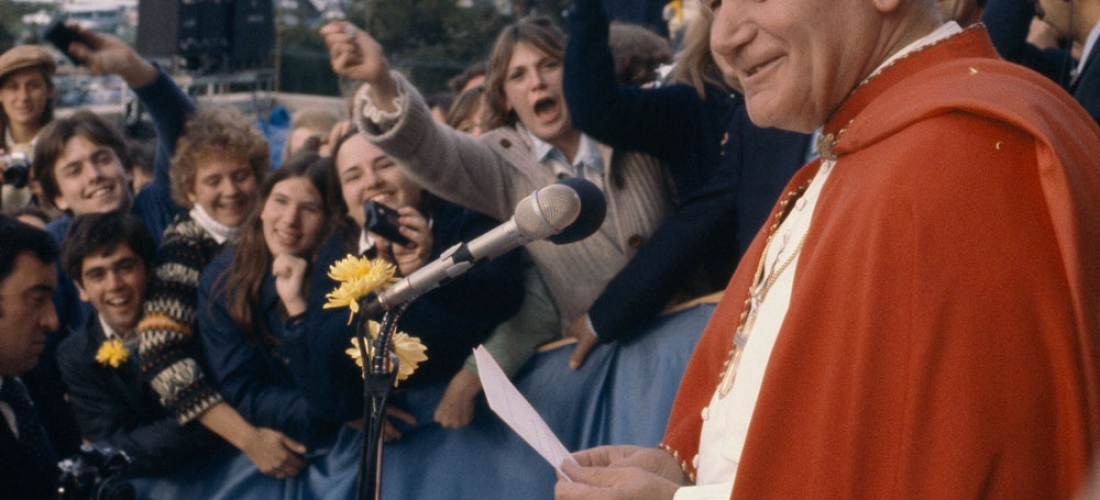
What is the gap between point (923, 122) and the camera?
1.72m

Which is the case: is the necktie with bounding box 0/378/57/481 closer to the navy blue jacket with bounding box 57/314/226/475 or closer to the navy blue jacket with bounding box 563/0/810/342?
the navy blue jacket with bounding box 57/314/226/475

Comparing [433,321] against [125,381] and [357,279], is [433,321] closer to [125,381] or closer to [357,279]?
[357,279]

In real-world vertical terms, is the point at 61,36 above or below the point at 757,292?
below

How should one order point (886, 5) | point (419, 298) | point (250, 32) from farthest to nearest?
point (250, 32)
point (419, 298)
point (886, 5)

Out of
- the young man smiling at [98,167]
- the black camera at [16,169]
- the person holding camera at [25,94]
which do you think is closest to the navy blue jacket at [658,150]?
the young man smiling at [98,167]

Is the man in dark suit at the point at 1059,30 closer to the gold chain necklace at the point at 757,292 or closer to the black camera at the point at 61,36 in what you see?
the gold chain necklace at the point at 757,292

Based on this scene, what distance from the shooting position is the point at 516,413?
214 centimetres

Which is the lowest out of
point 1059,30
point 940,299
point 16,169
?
point 16,169

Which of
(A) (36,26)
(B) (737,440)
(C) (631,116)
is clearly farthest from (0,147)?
(A) (36,26)

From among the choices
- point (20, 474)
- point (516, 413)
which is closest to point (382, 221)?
point (516, 413)

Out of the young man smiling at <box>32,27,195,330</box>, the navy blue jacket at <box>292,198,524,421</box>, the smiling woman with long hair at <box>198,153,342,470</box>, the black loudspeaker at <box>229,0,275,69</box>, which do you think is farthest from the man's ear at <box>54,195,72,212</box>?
the black loudspeaker at <box>229,0,275,69</box>

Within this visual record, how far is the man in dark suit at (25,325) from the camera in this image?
359 centimetres

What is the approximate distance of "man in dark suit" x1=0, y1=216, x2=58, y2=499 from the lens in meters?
3.59

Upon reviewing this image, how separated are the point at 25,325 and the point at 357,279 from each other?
71.2 inches
